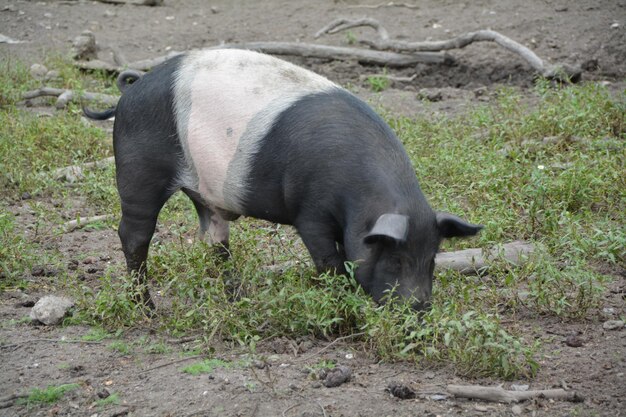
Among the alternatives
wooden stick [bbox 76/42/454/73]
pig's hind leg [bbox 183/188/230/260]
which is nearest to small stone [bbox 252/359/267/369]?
pig's hind leg [bbox 183/188/230/260]

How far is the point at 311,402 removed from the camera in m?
3.94

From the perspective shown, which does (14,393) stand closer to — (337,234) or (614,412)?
(337,234)

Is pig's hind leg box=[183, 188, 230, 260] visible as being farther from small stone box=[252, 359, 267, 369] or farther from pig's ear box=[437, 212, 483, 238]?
pig's ear box=[437, 212, 483, 238]

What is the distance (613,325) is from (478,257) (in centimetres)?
103

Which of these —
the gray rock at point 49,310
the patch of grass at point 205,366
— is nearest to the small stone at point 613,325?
the patch of grass at point 205,366

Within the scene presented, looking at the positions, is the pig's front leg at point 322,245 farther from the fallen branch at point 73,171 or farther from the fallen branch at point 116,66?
the fallen branch at point 116,66

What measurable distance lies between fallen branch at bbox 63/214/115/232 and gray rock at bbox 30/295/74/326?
1.51m

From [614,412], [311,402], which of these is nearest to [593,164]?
[614,412]

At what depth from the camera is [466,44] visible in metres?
9.62

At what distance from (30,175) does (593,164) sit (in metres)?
4.40

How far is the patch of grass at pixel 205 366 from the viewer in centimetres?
427

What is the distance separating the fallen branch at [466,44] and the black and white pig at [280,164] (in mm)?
4203

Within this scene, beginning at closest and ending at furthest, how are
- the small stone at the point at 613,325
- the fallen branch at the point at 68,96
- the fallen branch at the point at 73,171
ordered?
the small stone at the point at 613,325
the fallen branch at the point at 73,171
the fallen branch at the point at 68,96

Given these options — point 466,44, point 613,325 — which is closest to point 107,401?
point 613,325
